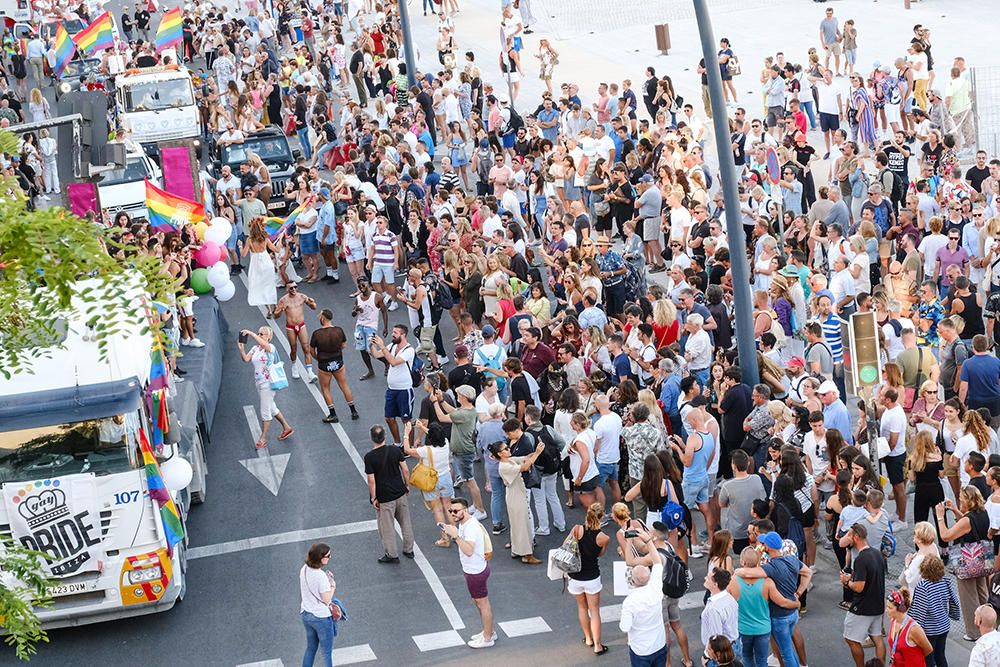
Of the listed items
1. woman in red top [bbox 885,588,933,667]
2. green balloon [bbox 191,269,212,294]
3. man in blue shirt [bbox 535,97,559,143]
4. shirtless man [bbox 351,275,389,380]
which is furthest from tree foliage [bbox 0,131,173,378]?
man in blue shirt [bbox 535,97,559,143]

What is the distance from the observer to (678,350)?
17469 mm

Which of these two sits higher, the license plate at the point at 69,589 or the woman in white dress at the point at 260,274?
the woman in white dress at the point at 260,274

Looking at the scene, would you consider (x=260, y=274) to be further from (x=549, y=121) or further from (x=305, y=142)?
(x=305, y=142)

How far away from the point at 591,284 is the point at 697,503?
185 inches

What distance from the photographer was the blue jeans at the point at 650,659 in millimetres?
12406

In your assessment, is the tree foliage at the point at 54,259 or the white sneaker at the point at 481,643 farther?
the white sneaker at the point at 481,643

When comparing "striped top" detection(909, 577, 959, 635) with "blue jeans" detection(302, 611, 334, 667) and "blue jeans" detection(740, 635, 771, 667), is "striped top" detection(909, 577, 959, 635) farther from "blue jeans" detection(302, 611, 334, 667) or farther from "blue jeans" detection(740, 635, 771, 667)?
"blue jeans" detection(302, 611, 334, 667)

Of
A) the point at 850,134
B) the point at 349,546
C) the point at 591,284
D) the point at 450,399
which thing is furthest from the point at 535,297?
the point at 850,134

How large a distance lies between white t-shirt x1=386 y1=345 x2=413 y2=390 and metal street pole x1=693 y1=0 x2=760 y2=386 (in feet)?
14.6

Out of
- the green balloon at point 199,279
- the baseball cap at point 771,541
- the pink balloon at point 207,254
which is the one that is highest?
the pink balloon at point 207,254

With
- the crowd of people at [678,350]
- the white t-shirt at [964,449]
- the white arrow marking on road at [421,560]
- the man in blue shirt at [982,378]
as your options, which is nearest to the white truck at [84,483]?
the crowd of people at [678,350]

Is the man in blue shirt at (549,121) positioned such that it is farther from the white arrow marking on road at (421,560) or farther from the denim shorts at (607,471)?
the denim shorts at (607,471)

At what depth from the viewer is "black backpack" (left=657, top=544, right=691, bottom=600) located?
Result: 13.0 meters

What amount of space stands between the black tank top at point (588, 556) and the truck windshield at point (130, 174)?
16.5 m
